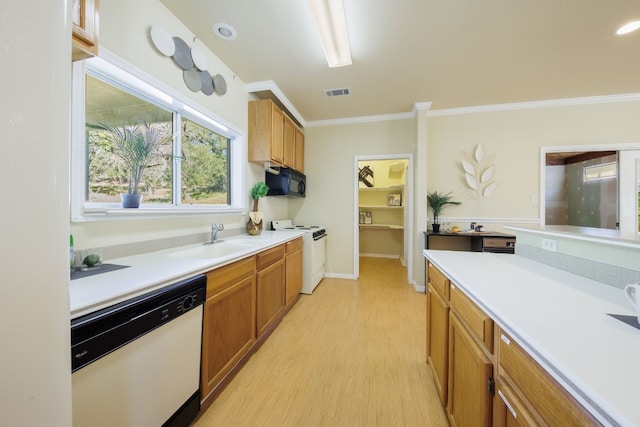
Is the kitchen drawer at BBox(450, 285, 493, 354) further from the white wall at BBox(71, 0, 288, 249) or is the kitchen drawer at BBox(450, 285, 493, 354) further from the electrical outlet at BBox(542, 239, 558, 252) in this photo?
the white wall at BBox(71, 0, 288, 249)

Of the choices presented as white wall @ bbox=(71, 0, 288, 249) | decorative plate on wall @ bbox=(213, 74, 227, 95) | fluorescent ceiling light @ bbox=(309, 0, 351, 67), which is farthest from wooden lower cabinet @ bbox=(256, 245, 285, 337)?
fluorescent ceiling light @ bbox=(309, 0, 351, 67)

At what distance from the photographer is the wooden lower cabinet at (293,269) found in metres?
2.62

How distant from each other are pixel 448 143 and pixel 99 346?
4.21m

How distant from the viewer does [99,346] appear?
2.66 ft

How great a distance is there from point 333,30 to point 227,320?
2.33 metres

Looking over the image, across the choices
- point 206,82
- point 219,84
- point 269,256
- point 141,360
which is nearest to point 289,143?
point 219,84

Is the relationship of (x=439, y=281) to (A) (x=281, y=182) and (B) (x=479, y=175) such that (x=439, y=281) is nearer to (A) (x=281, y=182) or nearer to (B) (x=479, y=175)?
(A) (x=281, y=182)

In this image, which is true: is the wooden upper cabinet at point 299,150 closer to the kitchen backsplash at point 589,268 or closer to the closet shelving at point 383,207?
the closet shelving at point 383,207

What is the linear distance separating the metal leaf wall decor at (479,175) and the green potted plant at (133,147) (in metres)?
3.83

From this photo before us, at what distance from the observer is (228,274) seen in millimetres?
1521

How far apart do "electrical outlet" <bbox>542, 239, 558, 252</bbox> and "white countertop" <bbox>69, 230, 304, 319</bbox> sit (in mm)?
1899

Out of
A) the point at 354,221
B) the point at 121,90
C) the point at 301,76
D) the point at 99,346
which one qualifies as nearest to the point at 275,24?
the point at 301,76

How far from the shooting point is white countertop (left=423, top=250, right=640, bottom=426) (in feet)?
1.38

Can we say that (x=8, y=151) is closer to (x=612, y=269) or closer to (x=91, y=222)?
(x=91, y=222)
